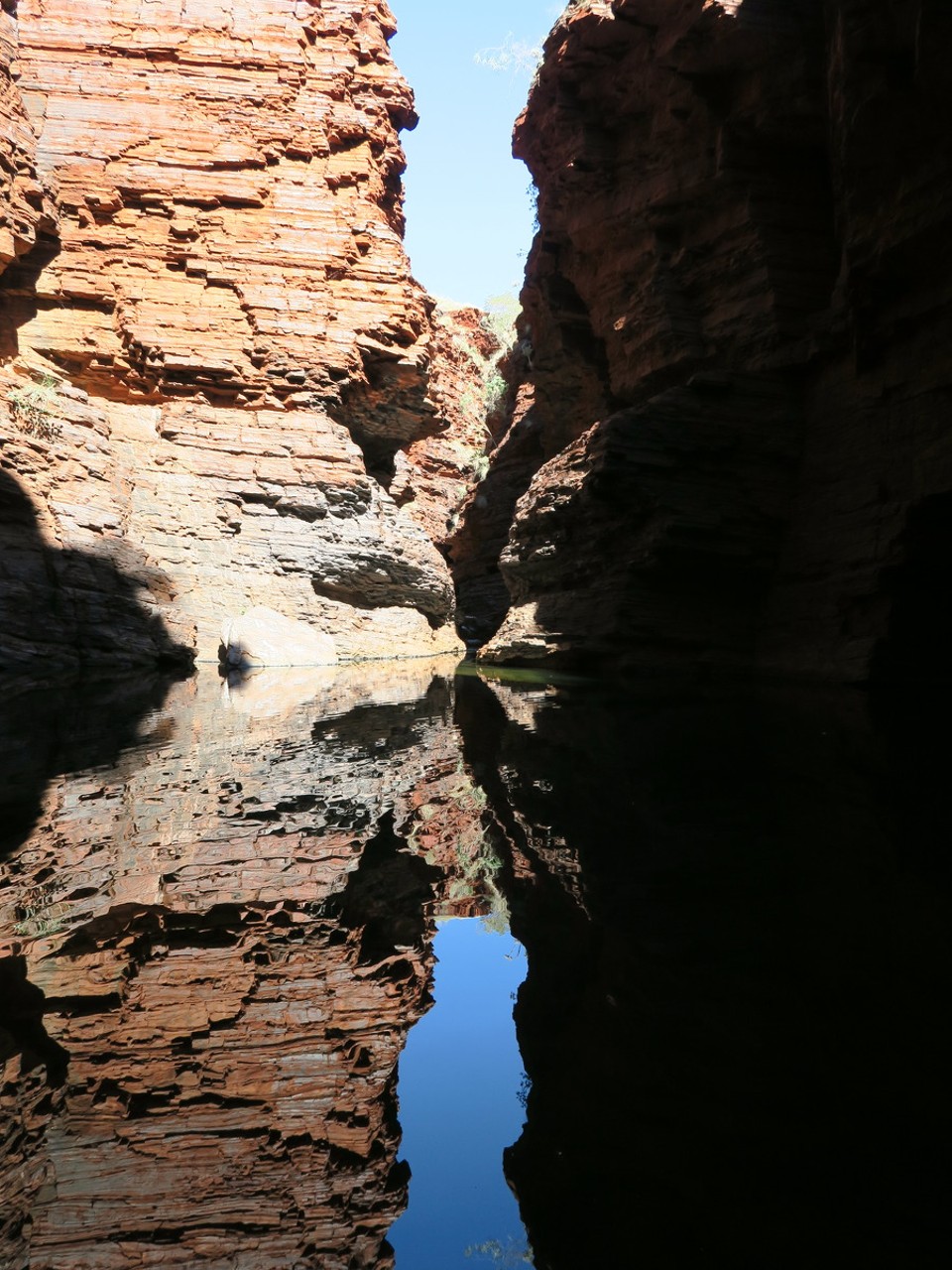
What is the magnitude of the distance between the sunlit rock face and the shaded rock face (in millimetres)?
6767

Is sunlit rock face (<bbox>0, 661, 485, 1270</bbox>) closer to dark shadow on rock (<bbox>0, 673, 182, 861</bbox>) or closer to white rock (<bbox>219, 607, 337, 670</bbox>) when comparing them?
dark shadow on rock (<bbox>0, 673, 182, 861</bbox>)

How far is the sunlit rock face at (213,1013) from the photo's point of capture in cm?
105

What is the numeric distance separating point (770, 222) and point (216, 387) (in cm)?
945

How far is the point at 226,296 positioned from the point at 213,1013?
622 inches

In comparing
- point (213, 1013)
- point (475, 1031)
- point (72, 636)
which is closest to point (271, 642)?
point (72, 636)

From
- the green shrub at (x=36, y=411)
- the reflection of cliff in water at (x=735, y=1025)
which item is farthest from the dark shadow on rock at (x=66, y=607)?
the reflection of cliff in water at (x=735, y=1025)

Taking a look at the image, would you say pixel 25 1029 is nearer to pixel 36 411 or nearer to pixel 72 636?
pixel 72 636

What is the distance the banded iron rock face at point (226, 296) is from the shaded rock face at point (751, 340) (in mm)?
3465

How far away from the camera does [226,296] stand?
597 inches

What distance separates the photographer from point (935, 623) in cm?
809

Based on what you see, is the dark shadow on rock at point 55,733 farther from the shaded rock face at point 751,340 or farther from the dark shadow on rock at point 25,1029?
the shaded rock face at point 751,340

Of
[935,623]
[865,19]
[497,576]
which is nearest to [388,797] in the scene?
[935,623]

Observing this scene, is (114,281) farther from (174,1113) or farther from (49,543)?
(174,1113)

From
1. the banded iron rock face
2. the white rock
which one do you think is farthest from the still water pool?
the banded iron rock face
